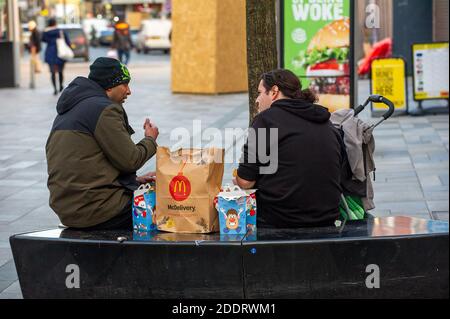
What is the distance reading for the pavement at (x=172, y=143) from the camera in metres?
8.08

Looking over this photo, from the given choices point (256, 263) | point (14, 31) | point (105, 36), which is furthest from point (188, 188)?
point (105, 36)

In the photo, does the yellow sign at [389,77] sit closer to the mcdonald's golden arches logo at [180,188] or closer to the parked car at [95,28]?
the mcdonald's golden arches logo at [180,188]

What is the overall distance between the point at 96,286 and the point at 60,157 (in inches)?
29.4

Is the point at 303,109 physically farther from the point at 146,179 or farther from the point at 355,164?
the point at 146,179

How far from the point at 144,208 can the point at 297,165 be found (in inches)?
36.0

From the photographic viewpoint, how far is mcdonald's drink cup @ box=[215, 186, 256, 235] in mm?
5262

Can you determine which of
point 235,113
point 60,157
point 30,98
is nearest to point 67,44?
point 30,98

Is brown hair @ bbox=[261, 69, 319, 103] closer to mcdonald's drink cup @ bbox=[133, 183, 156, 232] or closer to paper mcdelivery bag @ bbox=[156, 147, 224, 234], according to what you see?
paper mcdelivery bag @ bbox=[156, 147, 224, 234]

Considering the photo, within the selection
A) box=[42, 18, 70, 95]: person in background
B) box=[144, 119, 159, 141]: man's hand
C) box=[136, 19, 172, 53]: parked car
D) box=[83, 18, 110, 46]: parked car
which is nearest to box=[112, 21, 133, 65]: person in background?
box=[42, 18, 70, 95]: person in background

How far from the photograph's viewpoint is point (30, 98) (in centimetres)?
2023

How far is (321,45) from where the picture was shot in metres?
11.2

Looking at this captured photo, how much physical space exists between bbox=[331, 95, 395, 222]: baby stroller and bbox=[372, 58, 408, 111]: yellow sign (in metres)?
9.43
